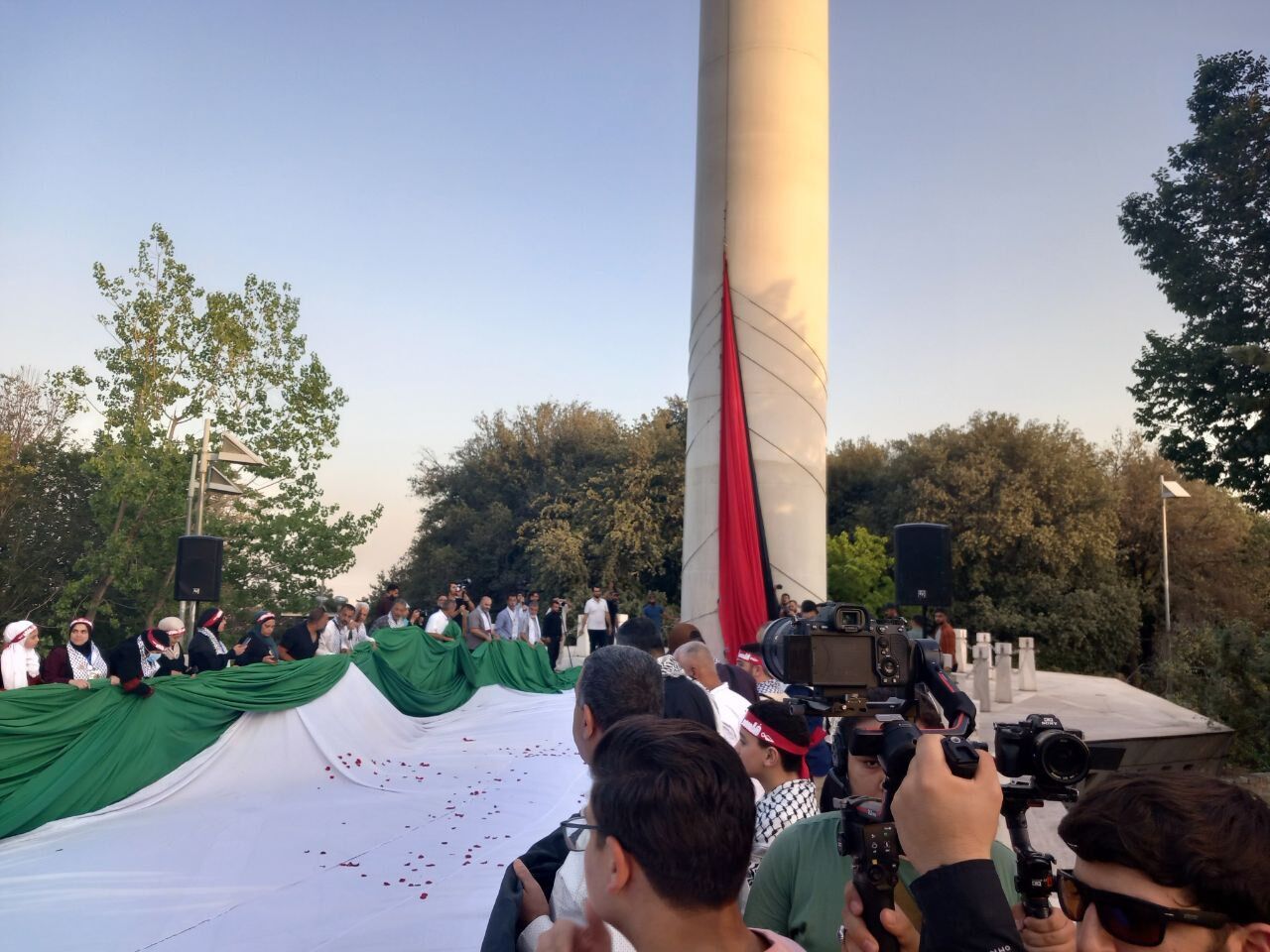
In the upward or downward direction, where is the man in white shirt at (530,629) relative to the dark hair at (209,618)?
downward

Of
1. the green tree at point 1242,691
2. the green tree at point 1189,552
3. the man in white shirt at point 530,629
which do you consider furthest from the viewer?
the green tree at point 1189,552

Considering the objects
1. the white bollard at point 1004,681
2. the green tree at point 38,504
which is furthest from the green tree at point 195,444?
the white bollard at point 1004,681

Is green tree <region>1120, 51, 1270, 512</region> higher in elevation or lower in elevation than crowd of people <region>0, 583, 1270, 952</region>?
higher

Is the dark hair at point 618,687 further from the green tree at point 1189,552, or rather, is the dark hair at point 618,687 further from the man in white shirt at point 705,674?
the green tree at point 1189,552

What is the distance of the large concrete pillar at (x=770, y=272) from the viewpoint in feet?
47.7

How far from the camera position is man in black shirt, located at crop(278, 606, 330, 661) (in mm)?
10984

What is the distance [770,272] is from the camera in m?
14.6

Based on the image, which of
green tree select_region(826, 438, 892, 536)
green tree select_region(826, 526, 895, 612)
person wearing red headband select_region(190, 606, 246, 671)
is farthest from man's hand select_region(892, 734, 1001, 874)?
green tree select_region(826, 438, 892, 536)

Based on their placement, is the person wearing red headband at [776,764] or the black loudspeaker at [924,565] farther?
the black loudspeaker at [924,565]

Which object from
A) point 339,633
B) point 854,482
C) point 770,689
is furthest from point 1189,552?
point 770,689

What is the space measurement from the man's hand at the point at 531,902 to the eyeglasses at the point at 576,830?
0.17 m

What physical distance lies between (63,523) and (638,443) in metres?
17.4

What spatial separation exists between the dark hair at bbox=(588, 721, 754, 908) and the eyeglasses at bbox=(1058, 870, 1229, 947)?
547mm

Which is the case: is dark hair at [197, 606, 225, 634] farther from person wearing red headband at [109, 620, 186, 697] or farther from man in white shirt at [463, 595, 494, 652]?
man in white shirt at [463, 595, 494, 652]
